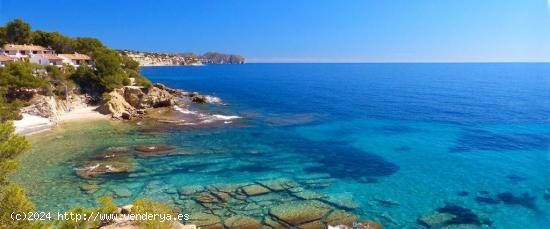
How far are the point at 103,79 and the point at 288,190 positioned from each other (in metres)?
51.4

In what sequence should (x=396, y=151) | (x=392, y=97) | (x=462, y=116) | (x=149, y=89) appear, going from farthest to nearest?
(x=392, y=97), (x=149, y=89), (x=462, y=116), (x=396, y=151)

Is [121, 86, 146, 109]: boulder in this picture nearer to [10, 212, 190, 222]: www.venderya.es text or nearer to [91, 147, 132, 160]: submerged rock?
[91, 147, 132, 160]: submerged rock

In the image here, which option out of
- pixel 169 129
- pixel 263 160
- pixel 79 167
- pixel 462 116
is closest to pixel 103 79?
pixel 169 129

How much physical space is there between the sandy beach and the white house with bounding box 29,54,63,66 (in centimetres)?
2213

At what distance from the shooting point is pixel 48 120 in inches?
2060

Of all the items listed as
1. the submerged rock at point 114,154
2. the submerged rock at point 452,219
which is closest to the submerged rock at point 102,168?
the submerged rock at point 114,154

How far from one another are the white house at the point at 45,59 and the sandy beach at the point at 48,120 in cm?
2213

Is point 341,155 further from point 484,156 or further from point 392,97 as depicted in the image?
point 392,97

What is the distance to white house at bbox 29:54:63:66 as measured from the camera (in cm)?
7550

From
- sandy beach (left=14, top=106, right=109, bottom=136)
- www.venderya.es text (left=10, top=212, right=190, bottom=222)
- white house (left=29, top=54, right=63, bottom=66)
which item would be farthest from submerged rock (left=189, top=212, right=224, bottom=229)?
white house (left=29, top=54, right=63, bottom=66)

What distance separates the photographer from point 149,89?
7625 cm

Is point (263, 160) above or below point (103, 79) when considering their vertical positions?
below

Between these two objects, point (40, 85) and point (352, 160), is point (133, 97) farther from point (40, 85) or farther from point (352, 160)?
point (352, 160)

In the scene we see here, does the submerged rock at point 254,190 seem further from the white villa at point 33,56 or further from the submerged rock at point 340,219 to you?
the white villa at point 33,56
